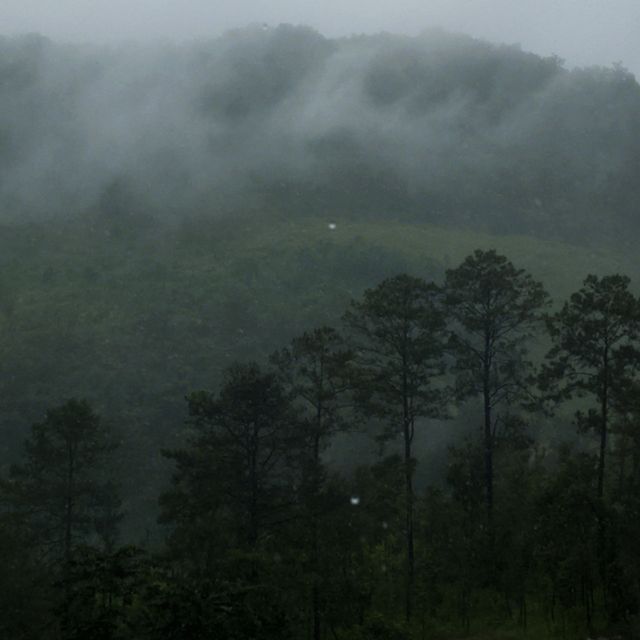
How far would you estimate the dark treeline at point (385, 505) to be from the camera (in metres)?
20.6

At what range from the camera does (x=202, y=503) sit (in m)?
25.7

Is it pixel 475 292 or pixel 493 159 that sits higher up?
pixel 493 159

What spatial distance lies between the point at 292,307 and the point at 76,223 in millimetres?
41323

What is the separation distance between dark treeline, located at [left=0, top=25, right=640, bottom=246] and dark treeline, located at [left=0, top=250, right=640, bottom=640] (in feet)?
312

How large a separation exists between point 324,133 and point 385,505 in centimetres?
13656

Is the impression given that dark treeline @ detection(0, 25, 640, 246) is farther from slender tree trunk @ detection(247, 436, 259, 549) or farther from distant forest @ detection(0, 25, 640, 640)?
slender tree trunk @ detection(247, 436, 259, 549)

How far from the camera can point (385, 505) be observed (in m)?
30.0

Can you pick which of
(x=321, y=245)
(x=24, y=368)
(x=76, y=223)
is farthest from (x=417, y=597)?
(x=76, y=223)

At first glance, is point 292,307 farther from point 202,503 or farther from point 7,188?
point 202,503

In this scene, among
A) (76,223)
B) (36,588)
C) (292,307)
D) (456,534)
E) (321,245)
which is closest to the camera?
(36,588)

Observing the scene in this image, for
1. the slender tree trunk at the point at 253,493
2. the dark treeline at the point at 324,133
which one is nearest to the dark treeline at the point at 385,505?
the slender tree trunk at the point at 253,493

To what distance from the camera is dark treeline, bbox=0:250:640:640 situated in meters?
20.6

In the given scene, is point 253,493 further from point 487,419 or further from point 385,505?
point 487,419

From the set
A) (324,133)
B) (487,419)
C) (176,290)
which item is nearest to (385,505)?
(487,419)
